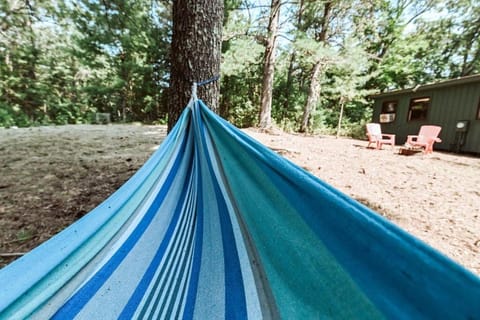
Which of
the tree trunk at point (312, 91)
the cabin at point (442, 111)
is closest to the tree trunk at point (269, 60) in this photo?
the tree trunk at point (312, 91)

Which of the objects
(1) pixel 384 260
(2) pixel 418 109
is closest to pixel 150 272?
(1) pixel 384 260

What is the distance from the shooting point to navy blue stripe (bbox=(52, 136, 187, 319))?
0.64 m

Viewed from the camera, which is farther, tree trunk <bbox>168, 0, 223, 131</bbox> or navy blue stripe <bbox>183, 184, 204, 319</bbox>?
tree trunk <bbox>168, 0, 223, 131</bbox>

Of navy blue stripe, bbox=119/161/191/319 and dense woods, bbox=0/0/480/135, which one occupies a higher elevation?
dense woods, bbox=0/0/480/135

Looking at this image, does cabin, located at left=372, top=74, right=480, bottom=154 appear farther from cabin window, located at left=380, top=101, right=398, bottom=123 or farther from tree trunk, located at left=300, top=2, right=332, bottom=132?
tree trunk, located at left=300, top=2, right=332, bottom=132

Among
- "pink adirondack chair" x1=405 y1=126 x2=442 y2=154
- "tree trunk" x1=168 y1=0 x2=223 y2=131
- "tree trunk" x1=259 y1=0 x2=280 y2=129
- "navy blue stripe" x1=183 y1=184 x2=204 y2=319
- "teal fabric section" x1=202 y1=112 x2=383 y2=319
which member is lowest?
"navy blue stripe" x1=183 y1=184 x2=204 y2=319

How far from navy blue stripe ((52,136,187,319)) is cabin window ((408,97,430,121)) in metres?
9.17

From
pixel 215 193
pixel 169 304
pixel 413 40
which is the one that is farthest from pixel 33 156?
pixel 413 40

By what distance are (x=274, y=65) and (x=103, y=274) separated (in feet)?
24.9

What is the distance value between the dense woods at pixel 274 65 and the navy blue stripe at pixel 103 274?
20.8 feet

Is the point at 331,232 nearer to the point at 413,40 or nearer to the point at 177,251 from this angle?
the point at 177,251

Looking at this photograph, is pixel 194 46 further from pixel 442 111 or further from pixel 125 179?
pixel 442 111

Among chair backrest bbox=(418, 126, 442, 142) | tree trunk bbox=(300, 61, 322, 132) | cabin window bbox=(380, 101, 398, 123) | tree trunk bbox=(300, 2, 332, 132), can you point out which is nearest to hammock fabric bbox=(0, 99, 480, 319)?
chair backrest bbox=(418, 126, 442, 142)

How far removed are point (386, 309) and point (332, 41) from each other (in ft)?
32.9
